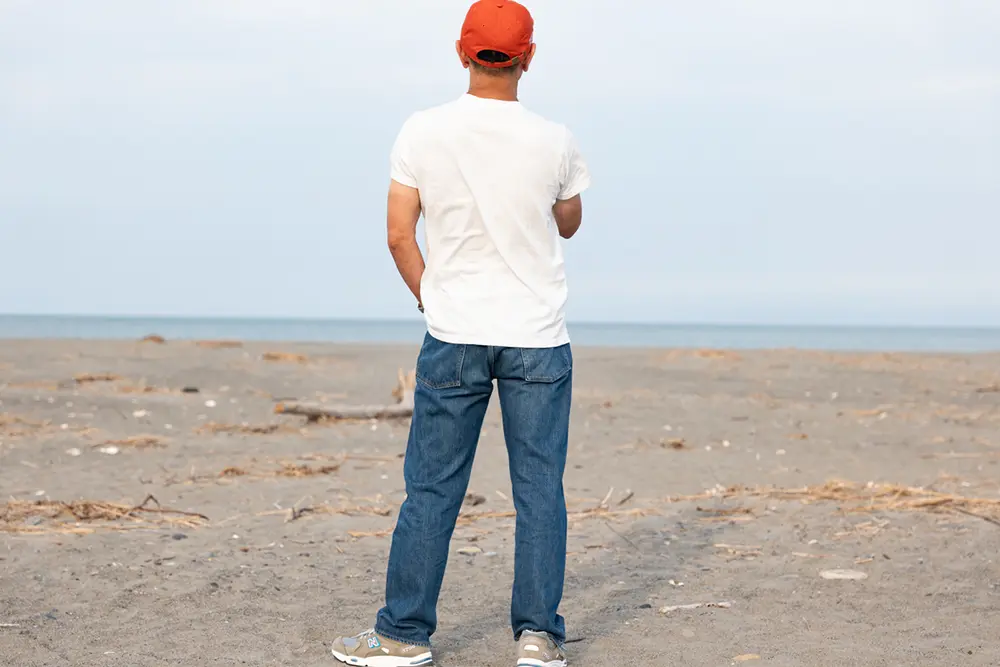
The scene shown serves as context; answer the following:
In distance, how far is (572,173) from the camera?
3.55 meters

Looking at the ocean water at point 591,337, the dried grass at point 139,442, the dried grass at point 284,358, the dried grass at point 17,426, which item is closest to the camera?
the dried grass at point 139,442

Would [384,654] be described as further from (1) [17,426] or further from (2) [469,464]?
(1) [17,426]

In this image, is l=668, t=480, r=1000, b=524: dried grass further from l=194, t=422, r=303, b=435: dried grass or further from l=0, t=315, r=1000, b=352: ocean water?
l=0, t=315, r=1000, b=352: ocean water

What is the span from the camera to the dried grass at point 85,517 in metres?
6.06

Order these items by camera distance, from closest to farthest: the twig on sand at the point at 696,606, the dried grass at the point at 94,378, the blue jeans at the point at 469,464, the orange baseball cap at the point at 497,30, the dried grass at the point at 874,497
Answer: the orange baseball cap at the point at 497,30, the blue jeans at the point at 469,464, the twig on sand at the point at 696,606, the dried grass at the point at 874,497, the dried grass at the point at 94,378

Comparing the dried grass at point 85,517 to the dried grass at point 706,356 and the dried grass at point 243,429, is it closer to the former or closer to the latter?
the dried grass at point 243,429

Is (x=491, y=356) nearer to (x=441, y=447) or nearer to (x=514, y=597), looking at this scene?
(x=441, y=447)

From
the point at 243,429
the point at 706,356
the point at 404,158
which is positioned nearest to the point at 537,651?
the point at 404,158

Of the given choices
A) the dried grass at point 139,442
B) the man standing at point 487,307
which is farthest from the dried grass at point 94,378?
the man standing at point 487,307

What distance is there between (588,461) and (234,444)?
11.5 ft

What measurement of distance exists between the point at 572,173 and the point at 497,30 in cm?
55

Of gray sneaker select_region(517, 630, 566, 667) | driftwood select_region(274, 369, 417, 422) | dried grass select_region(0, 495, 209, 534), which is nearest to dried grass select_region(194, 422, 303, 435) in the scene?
driftwood select_region(274, 369, 417, 422)

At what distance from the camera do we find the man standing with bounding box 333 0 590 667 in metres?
3.42

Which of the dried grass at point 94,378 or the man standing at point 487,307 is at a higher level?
the man standing at point 487,307
